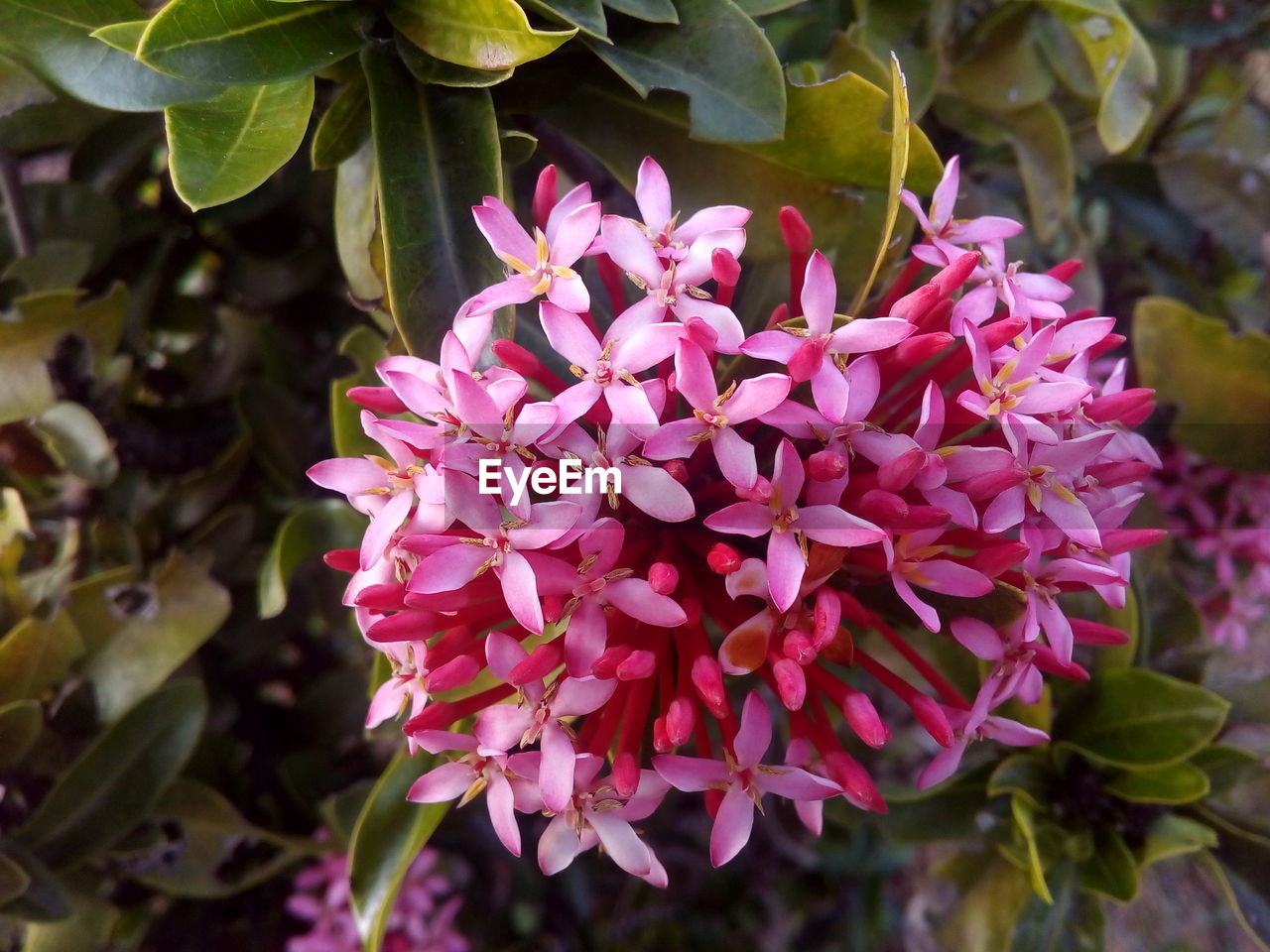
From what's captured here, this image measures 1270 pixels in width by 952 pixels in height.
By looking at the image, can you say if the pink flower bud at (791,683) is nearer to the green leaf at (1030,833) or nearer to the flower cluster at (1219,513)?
the green leaf at (1030,833)

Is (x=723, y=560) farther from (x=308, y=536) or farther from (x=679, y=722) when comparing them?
(x=308, y=536)

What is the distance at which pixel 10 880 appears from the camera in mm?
759

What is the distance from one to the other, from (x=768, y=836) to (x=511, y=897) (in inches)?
19.7

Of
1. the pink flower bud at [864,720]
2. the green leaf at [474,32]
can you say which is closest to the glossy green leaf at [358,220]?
the green leaf at [474,32]

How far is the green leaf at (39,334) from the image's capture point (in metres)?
0.81

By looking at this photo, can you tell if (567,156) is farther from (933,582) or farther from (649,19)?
(933,582)

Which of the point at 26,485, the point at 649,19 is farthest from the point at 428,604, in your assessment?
the point at 26,485

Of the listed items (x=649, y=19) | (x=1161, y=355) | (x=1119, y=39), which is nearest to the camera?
(x=649, y=19)

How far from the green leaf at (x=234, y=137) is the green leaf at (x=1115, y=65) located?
62cm

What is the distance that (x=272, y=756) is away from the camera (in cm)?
115

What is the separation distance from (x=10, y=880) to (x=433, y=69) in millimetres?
760

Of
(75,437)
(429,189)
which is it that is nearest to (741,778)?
(429,189)

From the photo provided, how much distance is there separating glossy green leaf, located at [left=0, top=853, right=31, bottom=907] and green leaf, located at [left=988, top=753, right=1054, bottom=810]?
85cm

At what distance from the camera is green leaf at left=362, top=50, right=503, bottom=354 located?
572 mm
